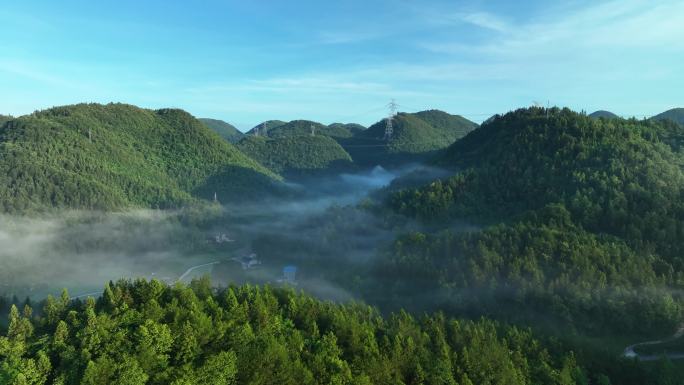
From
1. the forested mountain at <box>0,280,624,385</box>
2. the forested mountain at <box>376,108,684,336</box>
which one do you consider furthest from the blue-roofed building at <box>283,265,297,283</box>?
the forested mountain at <box>0,280,624,385</box>

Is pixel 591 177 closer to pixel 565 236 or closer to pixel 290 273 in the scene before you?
pixel 565 236

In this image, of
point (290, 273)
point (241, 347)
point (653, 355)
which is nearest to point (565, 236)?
point (653, 355)

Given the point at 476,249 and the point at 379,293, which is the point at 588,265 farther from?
the point at 379,293

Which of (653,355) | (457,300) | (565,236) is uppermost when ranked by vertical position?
(565,236)

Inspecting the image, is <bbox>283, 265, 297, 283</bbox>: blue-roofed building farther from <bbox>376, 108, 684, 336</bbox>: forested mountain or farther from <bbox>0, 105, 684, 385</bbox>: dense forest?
<bbox>376, 108, 684, 336</bbox>: forested mountain

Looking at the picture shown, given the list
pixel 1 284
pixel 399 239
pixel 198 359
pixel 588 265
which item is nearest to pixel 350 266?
pixel 399 239

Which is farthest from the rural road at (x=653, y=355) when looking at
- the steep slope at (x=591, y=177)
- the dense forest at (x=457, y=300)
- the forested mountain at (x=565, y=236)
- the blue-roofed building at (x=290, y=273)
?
the blue-roofed building at (x=290, y=273)

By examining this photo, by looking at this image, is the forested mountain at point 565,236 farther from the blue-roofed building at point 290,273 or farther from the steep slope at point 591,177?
the blue-roofed building at point 290,273
